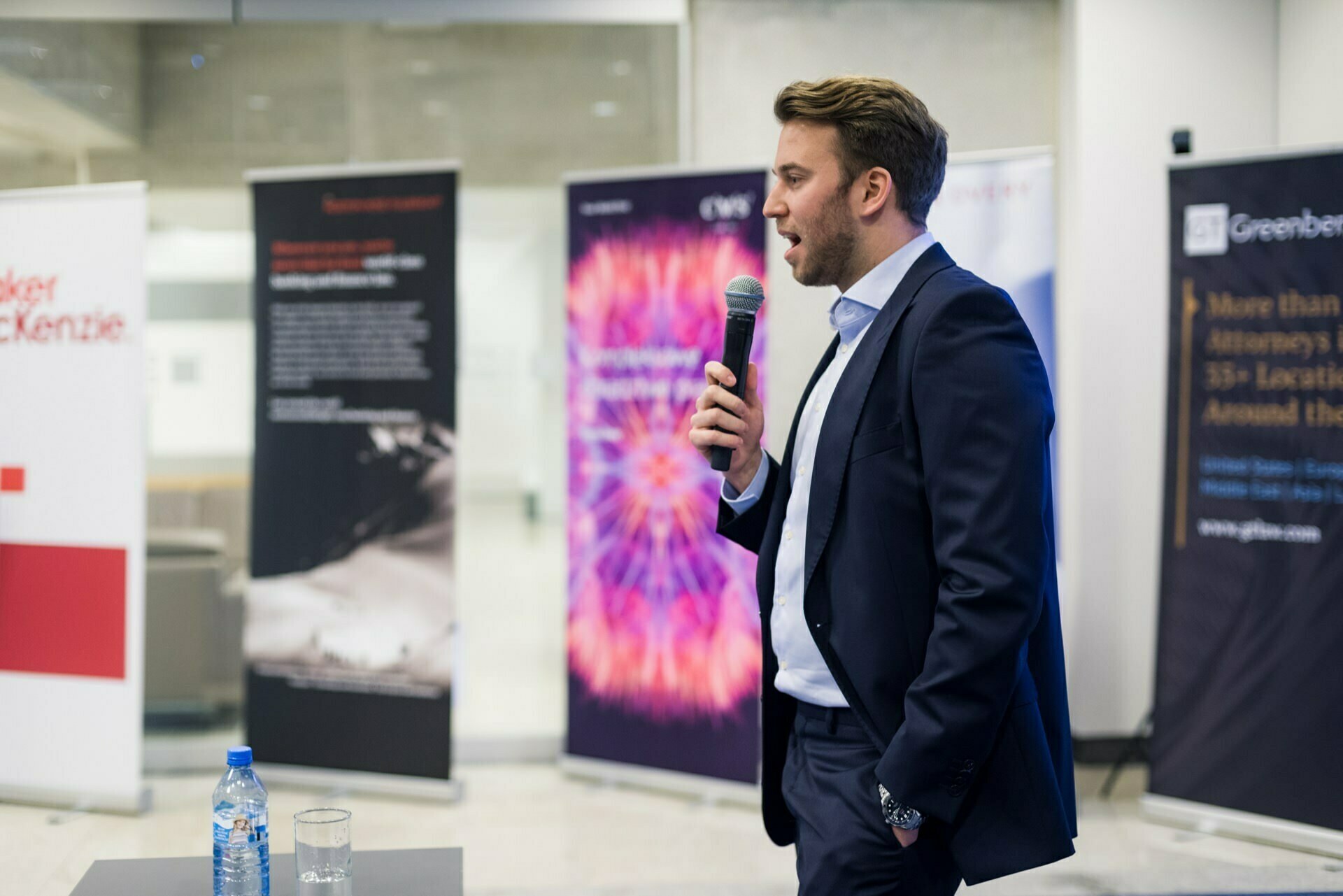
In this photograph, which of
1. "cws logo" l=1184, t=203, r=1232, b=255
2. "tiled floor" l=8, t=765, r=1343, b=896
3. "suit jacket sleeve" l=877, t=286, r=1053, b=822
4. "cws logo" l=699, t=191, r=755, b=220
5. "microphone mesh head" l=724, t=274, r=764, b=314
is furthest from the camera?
"cws logo" l=699, t=191, r=755, b=220

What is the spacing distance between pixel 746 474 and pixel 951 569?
1.51 feet

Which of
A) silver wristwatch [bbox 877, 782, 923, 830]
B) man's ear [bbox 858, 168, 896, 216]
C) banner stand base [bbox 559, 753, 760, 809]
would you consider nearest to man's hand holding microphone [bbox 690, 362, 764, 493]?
man's ear [bbox 858, 168, 896, 216]

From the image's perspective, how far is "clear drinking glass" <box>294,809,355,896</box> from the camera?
154 centimetres

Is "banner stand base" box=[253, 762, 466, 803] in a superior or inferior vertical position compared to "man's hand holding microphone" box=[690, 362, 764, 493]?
inferior

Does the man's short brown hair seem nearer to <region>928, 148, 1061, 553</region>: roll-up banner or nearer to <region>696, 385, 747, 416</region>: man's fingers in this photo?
<region>696, 385, 747, 416</region>: man's fingers

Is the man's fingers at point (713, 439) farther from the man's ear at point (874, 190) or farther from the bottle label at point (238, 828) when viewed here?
the bottle label at point (238, 828)

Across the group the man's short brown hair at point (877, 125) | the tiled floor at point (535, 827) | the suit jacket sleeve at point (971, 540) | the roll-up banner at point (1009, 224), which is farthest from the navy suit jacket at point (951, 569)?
the roll-up banner at point (1009, 224)

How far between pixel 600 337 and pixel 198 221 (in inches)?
62.4

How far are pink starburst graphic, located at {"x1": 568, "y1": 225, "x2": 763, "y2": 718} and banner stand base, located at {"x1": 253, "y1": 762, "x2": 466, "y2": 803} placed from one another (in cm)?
61

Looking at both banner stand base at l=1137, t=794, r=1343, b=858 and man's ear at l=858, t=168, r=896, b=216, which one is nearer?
man's ear at l=858, t=168, r=896, b=216

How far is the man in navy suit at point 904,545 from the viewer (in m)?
1.22

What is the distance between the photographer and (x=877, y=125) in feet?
4.52

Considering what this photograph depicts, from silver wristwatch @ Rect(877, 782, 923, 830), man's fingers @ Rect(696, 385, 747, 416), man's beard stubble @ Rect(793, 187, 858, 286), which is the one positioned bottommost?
silver wristwatch @ Rect(877, 782, 923, 830)

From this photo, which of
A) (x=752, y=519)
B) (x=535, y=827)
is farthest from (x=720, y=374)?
(x=535, y=827)
